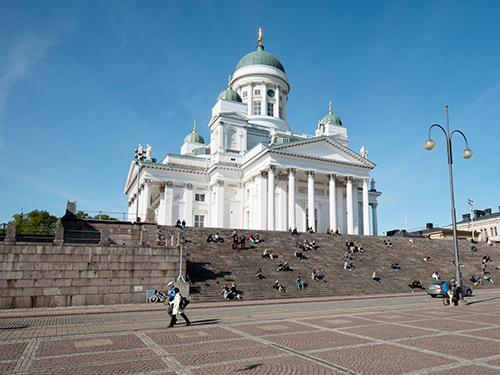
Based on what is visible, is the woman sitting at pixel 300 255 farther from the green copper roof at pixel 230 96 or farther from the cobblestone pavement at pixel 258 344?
the green copper roof at pixel 230 96

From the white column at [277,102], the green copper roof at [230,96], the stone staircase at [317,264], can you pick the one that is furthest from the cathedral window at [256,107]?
the stone staircase at [317,264]

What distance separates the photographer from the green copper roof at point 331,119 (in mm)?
68125

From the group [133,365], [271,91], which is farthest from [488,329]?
[271,91]

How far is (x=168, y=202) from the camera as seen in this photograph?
54.4 metres

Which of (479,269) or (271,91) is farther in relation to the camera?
(271,91)

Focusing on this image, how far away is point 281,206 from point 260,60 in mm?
29036

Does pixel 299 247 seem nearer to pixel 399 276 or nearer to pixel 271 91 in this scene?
pixel 399 276

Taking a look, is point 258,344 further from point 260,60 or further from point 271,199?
point 260,60

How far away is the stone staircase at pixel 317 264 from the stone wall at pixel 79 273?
2.91 meters

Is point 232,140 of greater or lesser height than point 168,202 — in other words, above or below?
above

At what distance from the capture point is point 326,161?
53062 mm

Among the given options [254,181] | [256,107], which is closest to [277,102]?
[256,107]

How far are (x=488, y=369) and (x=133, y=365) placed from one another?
7205 millimetres

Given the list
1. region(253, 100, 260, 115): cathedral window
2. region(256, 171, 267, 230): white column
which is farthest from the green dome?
region(256, 171, 267, 230): white column
